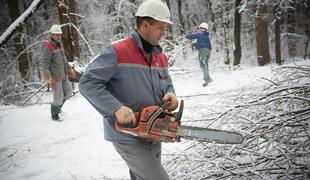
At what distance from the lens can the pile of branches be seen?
256cm

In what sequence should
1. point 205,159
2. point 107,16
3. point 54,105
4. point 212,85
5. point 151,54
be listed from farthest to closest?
point 107,16 → point 212,85 → point 54,105 → point 205,159 → point 151,54

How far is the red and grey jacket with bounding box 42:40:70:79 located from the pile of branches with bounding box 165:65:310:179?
168 inches

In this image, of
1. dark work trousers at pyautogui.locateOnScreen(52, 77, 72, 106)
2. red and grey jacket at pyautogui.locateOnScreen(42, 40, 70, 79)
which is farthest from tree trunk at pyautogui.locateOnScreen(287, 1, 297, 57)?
red and grey jacket at pyautogui.locateOnScreen(42, 40, 70, 79)

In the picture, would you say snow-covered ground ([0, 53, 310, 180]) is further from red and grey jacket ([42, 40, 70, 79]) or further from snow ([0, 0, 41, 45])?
snow ([0, 0, 41, 45])

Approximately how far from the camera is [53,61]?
22.1ft

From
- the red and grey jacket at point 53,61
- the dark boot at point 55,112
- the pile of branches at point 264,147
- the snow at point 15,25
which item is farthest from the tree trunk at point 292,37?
the pile of branches at point 264,147

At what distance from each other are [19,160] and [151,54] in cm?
359

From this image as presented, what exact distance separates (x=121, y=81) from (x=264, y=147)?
162cm

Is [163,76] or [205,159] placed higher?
[163,76]

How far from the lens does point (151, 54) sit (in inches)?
105

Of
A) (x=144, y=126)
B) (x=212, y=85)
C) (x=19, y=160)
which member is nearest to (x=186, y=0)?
(x=212, y=85)

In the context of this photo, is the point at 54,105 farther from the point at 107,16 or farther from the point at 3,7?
the point at 3,7

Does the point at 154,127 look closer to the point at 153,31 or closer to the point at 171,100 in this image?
the point at 171,100

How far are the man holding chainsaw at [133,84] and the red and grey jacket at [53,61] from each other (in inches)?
178
